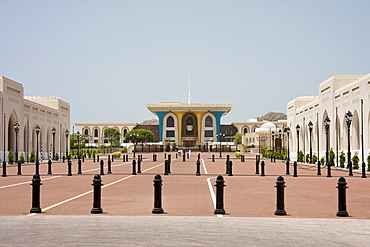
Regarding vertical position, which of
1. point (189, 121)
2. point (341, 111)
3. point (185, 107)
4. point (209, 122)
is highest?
point (185, 107)

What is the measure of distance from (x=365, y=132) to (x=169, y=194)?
31.1 meters

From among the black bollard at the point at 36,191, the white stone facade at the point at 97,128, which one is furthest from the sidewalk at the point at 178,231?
the white stone facade at the point at 97,128

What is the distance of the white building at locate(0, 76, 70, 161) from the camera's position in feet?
176

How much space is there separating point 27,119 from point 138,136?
3485 inches

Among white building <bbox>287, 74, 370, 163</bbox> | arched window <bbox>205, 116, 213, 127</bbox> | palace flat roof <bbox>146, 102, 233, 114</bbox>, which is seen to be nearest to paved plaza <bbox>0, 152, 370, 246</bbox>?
white building <bbox>287, 74, 370, 163</bbox>

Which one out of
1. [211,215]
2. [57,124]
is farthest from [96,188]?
[57,124]

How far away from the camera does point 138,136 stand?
152m

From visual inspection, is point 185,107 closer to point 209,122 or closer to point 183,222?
point 209,122

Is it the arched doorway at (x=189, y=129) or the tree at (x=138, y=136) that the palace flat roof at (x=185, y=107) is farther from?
the tree at (x=138, y=136)

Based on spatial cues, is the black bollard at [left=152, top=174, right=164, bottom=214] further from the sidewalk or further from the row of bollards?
the sidewalk

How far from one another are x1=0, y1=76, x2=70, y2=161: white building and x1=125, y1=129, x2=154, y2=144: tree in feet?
201

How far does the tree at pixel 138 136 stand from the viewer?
147 m

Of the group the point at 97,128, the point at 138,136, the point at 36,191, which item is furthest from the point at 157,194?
the point at 97,128

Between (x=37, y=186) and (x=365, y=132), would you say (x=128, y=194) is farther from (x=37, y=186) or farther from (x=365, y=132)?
(x=365, y=132)
